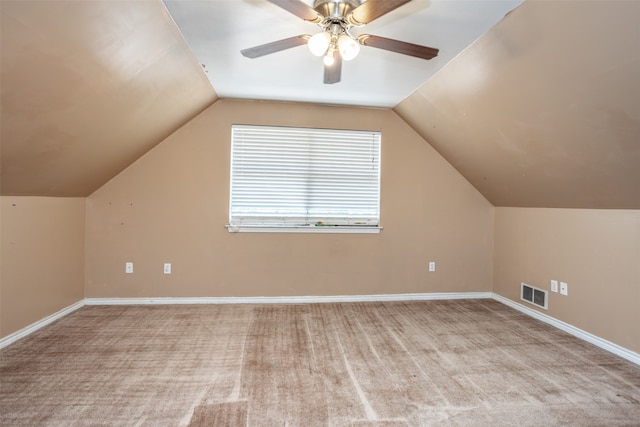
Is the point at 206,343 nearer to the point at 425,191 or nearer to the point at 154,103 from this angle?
the point at 154,103

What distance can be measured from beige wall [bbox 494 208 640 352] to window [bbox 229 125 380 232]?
5.51 feet

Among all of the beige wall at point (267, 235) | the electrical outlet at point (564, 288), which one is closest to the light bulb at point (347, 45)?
the beige wall at point (267, 235)

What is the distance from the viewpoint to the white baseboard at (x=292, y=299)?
343cm

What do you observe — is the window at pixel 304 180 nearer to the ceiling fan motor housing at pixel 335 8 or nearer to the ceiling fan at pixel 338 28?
the ceiling fan at pixel 338 28

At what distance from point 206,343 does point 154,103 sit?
210 centimetres

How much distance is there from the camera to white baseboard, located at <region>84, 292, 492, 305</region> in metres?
3.43

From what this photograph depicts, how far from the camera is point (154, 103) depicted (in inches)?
103

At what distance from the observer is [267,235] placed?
11.8ft

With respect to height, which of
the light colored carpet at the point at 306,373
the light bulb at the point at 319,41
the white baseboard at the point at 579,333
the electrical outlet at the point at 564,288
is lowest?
the light colored carpet at the point at 306,373

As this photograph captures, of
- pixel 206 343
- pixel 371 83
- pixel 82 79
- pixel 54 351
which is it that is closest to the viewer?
pixel 82 79

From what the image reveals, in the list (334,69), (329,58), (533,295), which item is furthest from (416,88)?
(533,295)

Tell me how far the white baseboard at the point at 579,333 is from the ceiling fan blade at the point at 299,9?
3344 mm

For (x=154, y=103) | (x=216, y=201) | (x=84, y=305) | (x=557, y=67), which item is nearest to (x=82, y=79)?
(x=154, y=103)

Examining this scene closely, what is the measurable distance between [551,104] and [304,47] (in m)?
1.79
